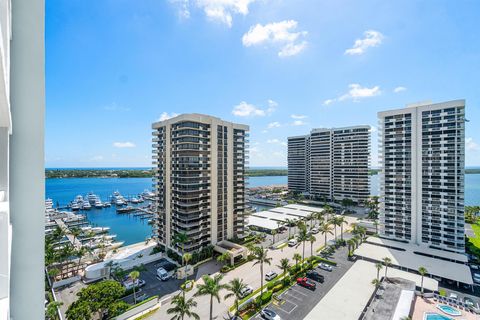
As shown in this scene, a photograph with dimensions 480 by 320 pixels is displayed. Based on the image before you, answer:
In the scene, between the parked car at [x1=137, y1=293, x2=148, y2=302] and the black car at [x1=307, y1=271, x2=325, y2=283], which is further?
the black car at [x1=307, y1=271, x2=325, y2=283]

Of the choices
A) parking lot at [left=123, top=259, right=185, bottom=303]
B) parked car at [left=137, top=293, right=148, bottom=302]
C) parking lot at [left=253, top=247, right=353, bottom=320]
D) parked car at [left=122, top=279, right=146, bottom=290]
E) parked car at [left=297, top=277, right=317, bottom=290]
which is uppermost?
parked car at [left=297, top=277, right=317, bottom=290]

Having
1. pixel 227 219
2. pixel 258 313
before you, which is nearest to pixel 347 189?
pixel 227 219

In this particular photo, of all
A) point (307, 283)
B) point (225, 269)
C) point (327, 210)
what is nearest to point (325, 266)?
point (307, 283)

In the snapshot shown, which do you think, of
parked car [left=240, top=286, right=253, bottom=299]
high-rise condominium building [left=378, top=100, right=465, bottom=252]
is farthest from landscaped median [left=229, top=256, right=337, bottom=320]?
high-rise condominium building [left=378, top=100, right=465, bottom=252]

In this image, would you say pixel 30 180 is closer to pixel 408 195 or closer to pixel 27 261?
pixel 27 261

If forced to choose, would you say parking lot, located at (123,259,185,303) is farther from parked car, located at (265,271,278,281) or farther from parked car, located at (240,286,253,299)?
parked car, located at (265,271,278,281)

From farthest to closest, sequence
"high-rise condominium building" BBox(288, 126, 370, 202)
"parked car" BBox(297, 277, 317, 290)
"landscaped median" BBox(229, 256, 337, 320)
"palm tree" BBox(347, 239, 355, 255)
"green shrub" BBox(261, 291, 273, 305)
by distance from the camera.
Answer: "high-rise condominium building" BBox(288, 126, 370, 202) < "palm tree" BBox(347, 239, 355, 255) < "parked car" BBox(297, 277, 317, 290) < "green shrub" BBox(261, 291, 273, 305) < "landscaped median" BBox(229, 256, 337, 320)
